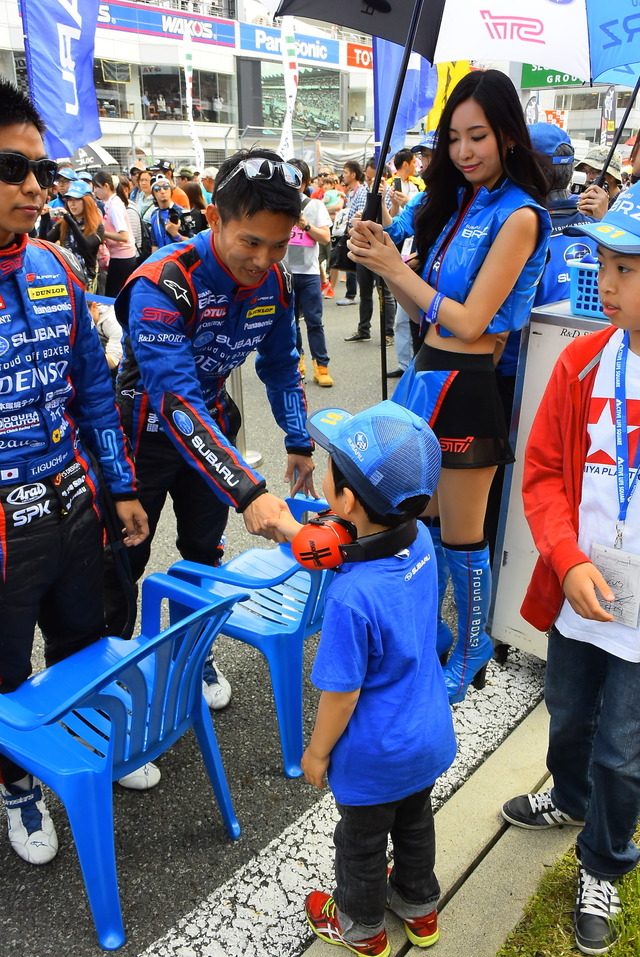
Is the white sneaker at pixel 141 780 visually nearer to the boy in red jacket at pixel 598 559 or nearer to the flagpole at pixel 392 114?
the boy in red jacket at pixel 598 559

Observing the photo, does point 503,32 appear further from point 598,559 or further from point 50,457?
point 50,457

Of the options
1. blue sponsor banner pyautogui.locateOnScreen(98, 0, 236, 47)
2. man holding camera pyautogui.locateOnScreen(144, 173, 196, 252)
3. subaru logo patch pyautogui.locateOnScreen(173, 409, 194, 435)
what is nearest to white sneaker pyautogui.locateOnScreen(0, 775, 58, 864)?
subaru logo patch pyautogui.locateOnScreen(173, 409, 194, 435)

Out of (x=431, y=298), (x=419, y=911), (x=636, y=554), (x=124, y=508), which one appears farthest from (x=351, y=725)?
(x=431, y=298)

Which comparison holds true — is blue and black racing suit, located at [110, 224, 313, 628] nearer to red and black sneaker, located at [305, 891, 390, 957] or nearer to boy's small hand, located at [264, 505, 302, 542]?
boy's small hand, located at [264, 505, 302, 542]

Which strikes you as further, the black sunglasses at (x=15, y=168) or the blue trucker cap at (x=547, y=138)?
the blue trucker cap at (x=547, y=138)

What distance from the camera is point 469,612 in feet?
9.26

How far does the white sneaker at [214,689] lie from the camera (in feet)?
9.81

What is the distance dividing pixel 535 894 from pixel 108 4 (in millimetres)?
33046

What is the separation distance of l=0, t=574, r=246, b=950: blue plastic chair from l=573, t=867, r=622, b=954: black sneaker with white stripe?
107 cm

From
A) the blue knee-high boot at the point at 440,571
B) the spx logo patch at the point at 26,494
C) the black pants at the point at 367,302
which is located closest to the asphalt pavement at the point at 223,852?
the blue knee-high boot at the point at 440,571

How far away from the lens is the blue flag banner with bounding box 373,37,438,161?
3941mm

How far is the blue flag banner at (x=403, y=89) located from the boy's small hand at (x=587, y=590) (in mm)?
2317

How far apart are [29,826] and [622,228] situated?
234 centimetres

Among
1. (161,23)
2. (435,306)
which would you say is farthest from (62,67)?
(161,23)
